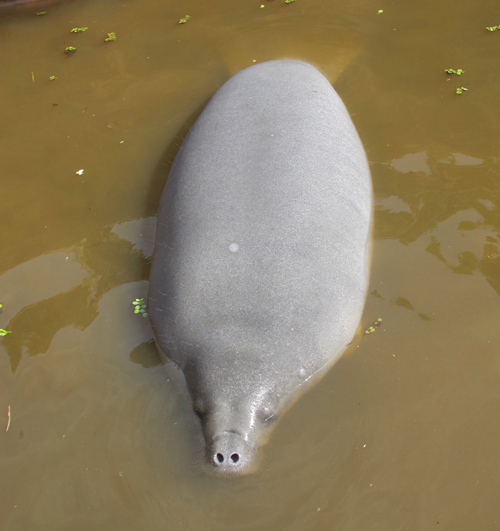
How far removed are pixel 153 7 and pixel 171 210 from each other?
4.18 metres

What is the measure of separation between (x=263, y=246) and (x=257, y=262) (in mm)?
123

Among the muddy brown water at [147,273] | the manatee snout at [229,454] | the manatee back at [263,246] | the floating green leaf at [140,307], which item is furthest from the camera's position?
the floating green leaf at [140,307]

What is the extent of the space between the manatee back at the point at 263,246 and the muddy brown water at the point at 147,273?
254 mm

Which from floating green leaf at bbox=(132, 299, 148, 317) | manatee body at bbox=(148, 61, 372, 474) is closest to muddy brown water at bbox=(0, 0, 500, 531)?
floating green leaf at bbox=(132, 299, 148, 317)

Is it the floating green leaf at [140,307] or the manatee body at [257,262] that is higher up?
the manatee body at [257,262]

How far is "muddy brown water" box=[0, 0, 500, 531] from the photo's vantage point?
103 inches

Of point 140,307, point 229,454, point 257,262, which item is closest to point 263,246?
point 257,262

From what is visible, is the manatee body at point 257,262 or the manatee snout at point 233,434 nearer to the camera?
the manatee snout at point 233,434

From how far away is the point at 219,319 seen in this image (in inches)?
109

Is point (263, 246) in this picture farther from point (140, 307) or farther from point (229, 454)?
point (229, 454)

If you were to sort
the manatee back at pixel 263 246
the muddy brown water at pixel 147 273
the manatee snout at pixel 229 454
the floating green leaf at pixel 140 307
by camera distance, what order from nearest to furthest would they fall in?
the manatee snout at pixel 229 454
the muddy brown water at pixel 147 273
the manatee back at pixel 263 246
the floating green leaf at pixel 140 307

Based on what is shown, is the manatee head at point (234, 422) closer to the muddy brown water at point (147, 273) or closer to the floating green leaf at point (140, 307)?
the muddy brown water at point (147, 273)

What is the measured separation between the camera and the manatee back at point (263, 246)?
274cm

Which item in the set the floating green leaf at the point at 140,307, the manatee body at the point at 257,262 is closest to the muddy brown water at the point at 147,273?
the floating green leaf at the point at 140,307
